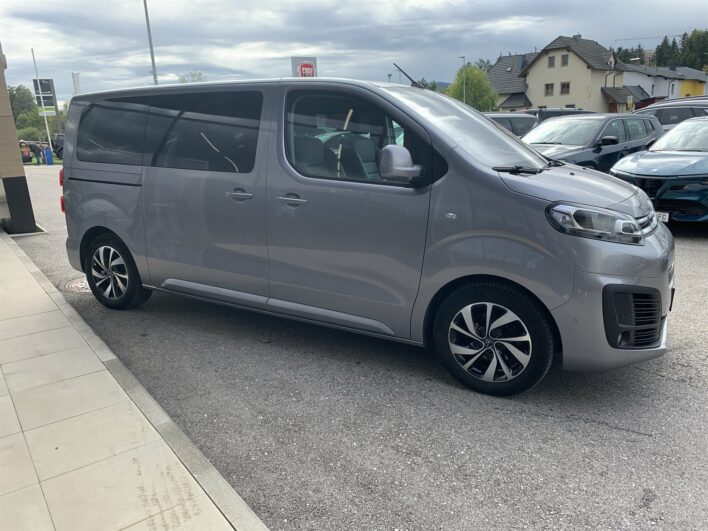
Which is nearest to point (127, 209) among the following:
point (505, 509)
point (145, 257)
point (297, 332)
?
point (145, 257)

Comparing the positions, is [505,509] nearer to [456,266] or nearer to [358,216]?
[456,266]

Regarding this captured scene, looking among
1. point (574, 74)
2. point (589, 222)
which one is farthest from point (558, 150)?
point (574, 74)

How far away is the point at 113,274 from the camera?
→ 5172 mm

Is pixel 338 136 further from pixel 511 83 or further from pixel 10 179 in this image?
pixel 511 83

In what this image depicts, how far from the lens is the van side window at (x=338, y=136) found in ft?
12.0

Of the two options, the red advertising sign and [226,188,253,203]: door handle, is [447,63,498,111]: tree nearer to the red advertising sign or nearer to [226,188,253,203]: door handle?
the red advertising sign

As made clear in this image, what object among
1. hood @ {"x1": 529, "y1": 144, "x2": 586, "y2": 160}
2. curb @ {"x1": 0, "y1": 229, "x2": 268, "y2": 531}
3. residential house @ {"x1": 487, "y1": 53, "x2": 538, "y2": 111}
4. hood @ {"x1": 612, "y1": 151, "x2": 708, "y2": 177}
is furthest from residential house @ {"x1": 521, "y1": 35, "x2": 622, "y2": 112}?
curb @ {"x1": 0, "y1": 229, "x2": 268, "y2": 531}

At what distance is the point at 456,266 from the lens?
10.9 feet

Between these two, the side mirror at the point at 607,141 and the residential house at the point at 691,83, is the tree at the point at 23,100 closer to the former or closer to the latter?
the residential house at the point at 691,83

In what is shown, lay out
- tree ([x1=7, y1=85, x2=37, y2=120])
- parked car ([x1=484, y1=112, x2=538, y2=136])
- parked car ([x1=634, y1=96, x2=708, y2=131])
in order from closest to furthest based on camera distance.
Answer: parked car ([x1=484, y1=112, x2=538, y2=136]) → parked car ([x1=634, y1=96, x2=708, y2=131]) → tree ([x1=7, y1=85, x2=37, y2=120])

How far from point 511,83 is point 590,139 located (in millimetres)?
66445

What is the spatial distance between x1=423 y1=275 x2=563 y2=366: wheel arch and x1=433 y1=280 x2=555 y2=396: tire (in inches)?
0.8

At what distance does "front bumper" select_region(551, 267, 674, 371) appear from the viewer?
119 inches

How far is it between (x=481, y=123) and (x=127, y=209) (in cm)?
306
